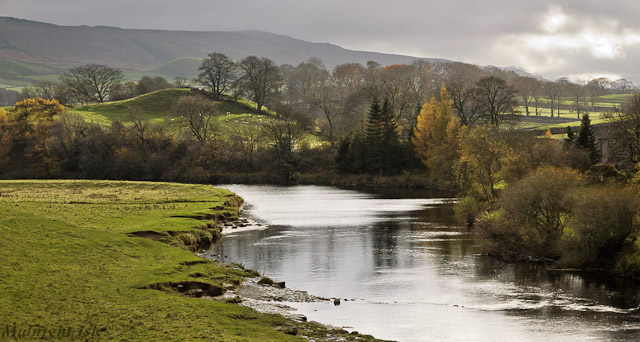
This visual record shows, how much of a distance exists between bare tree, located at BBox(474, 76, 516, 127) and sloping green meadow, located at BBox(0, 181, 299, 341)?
73.1m

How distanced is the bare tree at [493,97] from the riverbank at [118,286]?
234ft

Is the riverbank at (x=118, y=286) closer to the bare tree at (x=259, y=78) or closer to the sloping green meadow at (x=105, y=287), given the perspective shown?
the sloping green meadow at (x=105, y=287)

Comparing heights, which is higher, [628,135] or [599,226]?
[628,135]

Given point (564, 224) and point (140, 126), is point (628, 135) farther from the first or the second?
point (140, 126)

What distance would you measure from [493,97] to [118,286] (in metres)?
92.2

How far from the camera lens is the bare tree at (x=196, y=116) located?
135125 mm

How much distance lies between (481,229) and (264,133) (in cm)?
8951

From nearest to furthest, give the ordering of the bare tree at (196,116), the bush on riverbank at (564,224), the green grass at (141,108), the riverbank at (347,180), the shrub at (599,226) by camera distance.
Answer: the shrub at (599,226) < the bush on riverbank at (564,224) < the riverbank at (347,180) < the bare tree at (196,116) < the green grass at (141,108)

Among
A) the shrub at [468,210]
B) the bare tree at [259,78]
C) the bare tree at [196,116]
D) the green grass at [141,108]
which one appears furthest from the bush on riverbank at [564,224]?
the bare tree at [259,78]

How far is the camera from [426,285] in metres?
34.2

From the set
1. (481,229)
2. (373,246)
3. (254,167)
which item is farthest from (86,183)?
(481,229)

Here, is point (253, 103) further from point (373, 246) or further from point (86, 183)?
point (373, 246)

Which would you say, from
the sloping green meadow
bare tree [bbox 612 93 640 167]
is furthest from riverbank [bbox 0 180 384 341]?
bare tree [bbox 612 93 640 167]

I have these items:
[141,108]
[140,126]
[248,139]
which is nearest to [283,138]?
[248,139]
